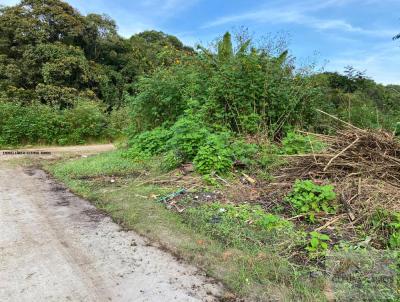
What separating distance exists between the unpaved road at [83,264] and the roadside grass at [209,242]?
0.55 ft

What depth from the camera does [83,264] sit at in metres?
3.00

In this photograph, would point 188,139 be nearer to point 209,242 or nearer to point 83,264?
point 209,242

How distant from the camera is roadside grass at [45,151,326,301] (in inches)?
102

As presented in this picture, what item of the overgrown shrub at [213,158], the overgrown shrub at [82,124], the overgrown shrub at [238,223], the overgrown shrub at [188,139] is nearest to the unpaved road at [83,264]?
the overgrown shrub at [238,223]

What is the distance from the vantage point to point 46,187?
5926 millimetres

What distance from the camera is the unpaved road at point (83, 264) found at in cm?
255

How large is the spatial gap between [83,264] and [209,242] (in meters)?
1.21

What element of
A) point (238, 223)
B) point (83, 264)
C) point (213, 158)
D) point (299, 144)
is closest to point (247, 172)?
point (213, 158)

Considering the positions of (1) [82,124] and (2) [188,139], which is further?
(1) [82,124]

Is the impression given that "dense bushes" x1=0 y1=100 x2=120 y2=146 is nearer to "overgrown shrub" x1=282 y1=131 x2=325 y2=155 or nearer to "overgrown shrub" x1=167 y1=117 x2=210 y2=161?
"overgrown shrub" x1=167 y1=117 x2=210 y2=161

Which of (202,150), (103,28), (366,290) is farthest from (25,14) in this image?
(366,290)

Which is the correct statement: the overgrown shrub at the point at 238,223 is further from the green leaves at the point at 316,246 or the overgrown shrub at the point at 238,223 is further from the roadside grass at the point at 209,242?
the green leaves at the point at 316,246

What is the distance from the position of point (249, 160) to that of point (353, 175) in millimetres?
1684

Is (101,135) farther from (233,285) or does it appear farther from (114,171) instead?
(233,285)
